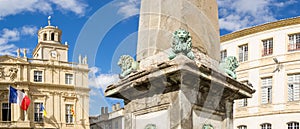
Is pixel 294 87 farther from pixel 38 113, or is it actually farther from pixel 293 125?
pixel 38 113

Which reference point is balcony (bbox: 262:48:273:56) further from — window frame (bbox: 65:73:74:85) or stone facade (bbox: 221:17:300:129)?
window frame (bbox: 65:73:74:85)

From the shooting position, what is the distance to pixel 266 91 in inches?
1266

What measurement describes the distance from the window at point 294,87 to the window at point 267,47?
2253 millimetres

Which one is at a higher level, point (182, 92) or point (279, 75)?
point (279, 75)

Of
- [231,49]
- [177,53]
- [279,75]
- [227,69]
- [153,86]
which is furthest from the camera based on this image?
[231,49]

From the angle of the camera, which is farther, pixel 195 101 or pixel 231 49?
pixel 231 49

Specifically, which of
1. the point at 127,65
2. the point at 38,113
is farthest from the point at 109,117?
the point at 38,113

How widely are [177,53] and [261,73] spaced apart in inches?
1111

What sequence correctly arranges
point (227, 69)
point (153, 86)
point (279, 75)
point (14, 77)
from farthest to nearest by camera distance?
1. point (14, 77)
2. point (279, 75)
3. point (227, 69)
4. point (153, 86)

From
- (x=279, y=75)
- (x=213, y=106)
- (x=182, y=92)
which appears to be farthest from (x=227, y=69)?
(x=279, y=75)

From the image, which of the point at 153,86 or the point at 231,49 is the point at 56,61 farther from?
the point at 153,86

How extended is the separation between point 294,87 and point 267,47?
3347 mm

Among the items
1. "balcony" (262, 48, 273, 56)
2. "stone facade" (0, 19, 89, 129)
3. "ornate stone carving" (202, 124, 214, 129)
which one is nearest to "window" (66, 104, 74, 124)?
"stone facade" (0, 19, 89, 129)

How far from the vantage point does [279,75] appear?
104 ft
